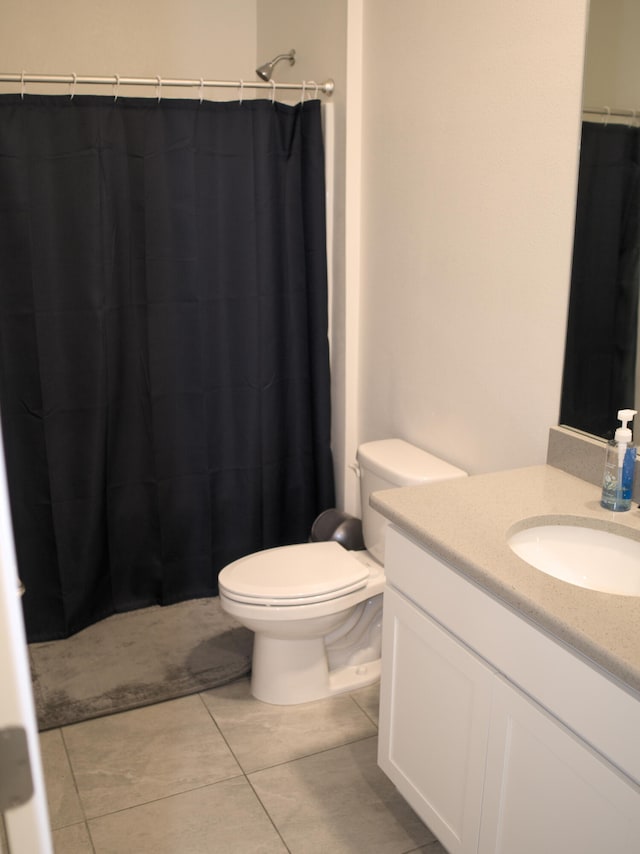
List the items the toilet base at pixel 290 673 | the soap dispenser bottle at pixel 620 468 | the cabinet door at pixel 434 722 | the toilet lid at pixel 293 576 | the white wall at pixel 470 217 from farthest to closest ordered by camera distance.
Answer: the toilet base at pixel 290 673, the toilet lid at pixel 293 576, the white wall at pixel 470 217, the soap dispenser bottle at pixel 620 468, the cabinet door at pixel 434 722

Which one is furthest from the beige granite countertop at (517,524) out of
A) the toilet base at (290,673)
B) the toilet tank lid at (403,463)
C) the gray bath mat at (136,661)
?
the gray bath mat at (136,661)

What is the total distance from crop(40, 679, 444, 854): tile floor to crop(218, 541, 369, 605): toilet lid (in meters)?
0.41

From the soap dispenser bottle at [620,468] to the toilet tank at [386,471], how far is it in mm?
609

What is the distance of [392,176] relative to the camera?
2.62 meters

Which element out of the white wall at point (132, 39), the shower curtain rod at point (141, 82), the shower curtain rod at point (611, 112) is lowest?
the shower curtain rod at point (611, 112)

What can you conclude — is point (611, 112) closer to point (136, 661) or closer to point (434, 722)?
point (434, 722)

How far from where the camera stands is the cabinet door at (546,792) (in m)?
1.28

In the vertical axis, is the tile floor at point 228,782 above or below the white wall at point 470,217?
below

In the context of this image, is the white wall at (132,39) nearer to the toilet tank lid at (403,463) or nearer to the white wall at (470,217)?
the white wall at (470,217)

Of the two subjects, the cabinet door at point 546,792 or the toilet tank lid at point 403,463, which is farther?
the toilet tank lid at point 403,463

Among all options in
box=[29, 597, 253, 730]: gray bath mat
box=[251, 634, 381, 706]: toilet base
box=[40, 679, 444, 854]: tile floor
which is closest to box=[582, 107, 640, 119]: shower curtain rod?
box=[251, 634, 381, 706]: toilet base

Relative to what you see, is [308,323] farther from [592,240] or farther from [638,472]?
[638,472]

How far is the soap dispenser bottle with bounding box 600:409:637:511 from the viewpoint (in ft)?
5.74

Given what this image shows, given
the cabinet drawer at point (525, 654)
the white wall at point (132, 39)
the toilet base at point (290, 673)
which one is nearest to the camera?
the cabinet drawer at point (525, 654)
